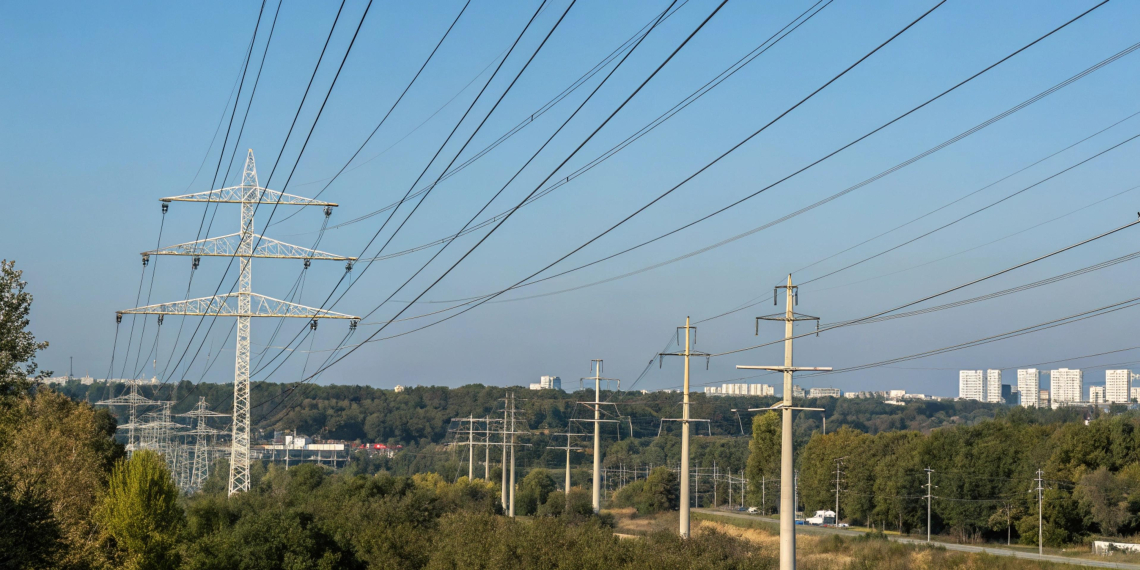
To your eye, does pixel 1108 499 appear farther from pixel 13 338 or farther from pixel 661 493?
pixel 13 338

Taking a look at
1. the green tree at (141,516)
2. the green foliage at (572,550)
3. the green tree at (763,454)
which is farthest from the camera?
the green tree at (763,454)

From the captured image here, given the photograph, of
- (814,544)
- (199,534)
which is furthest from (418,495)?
(814,544)

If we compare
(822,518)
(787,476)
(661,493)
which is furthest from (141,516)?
(822,518)

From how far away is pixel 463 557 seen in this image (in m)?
39.7

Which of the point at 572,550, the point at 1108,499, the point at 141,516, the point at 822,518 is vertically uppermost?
the point at 572,550

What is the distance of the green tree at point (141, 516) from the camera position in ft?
148

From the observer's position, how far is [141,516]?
150 ft

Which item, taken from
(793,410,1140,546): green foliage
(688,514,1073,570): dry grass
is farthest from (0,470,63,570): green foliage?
(793,410,1140,546): green foliage

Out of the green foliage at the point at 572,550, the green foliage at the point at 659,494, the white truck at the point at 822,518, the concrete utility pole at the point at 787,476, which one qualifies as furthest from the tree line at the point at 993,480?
the concrete utility pole at the point at 787,476

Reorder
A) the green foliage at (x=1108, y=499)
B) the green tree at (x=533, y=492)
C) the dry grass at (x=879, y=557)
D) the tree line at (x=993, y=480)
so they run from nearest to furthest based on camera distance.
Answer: the dry grass at (x=879, y=557) < the green foliage at (x=1108, y=499) < the tree line at (x=993, y=480) < the green tree at (x=533, y=492)

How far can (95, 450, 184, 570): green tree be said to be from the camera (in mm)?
45125

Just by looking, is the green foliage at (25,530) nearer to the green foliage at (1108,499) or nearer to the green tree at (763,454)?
the green foliage at (1108,499)

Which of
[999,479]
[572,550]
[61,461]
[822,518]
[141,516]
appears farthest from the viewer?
[822,518]

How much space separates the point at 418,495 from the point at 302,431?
430 ft
